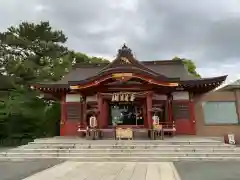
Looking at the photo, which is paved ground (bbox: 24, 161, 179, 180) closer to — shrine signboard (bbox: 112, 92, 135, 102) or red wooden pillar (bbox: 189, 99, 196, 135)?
shrine signboard (bbox: 112, 92, 135, 102)

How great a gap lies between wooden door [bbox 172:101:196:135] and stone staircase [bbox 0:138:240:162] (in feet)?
13.0

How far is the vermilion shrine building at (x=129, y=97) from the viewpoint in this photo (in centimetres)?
1260

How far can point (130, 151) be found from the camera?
970 centimetres

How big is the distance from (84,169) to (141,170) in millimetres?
1671

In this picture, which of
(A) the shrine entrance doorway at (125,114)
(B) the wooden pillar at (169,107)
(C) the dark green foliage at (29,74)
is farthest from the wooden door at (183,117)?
(C) the dark green foliage at (29,74)

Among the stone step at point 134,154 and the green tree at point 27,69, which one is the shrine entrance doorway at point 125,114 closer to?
the stone step at point 134,154

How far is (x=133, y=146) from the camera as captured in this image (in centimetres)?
1005

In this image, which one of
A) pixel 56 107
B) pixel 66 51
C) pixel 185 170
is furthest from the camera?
pixel 66 51

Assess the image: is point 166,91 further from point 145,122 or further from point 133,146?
point 133,146

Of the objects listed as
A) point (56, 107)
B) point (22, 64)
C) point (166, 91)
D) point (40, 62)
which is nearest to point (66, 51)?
point (40, 62)

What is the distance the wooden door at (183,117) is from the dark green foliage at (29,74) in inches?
353

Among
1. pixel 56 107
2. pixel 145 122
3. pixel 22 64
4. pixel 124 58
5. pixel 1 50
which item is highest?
pixel 1 50

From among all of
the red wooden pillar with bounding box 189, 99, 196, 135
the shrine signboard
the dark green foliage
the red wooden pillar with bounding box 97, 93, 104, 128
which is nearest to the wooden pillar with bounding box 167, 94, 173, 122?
the red wooden pillar with bounding box 189, 99, 196, 135

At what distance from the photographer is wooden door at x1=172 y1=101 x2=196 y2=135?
14.2 metres
